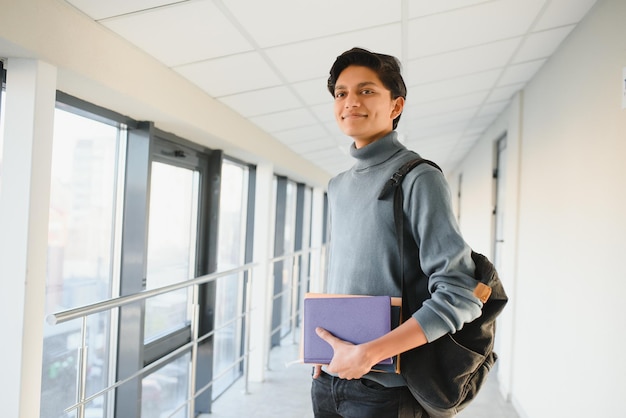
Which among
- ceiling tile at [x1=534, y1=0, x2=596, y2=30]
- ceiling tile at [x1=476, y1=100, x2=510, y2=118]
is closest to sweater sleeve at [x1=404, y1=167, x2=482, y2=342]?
ceiling tile at [x1=534, y1=0, x2=596, y2=30]

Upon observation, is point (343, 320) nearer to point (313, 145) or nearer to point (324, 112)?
point (324, 112)

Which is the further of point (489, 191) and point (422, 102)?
point (489, 191)

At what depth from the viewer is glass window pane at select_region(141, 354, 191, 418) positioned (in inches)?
86.4

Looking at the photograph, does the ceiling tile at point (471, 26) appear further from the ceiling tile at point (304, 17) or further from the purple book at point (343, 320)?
the purple book at point (343, 320)

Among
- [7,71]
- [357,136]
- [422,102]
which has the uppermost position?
[422,102]

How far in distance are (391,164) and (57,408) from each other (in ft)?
4.80

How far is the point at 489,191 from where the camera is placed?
3.95 m

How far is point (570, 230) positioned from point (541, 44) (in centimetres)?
84

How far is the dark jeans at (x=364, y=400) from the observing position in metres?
Answer: 0.74

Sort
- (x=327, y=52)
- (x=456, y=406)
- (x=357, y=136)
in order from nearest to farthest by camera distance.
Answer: (x=456, y=406) < (x=357, y=136) < (x=327, y=52)

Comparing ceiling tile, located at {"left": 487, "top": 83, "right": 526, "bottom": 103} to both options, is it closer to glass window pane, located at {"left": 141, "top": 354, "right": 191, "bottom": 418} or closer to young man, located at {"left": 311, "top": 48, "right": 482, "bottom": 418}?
young man, located at {"left": 311, "top": 48, "right": 482, "bottom": 418}

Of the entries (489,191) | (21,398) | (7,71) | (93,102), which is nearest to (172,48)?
(93,102)

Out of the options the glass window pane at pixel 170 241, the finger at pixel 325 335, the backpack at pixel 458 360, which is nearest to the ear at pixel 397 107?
the backpack at pixel 458 360

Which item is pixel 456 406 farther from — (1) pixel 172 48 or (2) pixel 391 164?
(1) pixel 172 48
